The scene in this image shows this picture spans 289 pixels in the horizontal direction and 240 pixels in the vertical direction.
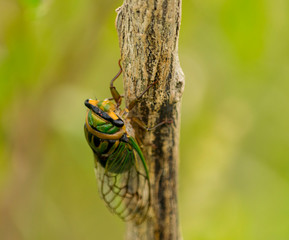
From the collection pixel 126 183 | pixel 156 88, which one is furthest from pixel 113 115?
pixel 156 88

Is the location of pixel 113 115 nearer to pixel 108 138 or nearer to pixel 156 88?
pixel 108 138

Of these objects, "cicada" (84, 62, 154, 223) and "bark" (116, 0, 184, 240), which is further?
"cicada" (84, 62, 154, 223)

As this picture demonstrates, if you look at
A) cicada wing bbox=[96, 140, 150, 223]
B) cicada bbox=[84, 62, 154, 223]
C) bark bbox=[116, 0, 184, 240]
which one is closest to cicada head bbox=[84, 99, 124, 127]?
cicada bbox=[84, 62, 154, 223]

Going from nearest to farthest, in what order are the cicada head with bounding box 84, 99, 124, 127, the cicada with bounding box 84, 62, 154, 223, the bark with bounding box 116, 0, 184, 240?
the bark with bounding box 116, 0, 184, 240
the cicada with bounding box 84, 62, 154, 223
the cicada head with bounding box 84, 99, 124, 127

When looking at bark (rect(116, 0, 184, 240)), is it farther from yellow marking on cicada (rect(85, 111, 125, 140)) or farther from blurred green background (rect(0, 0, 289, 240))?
blurred green background (rect(0, 0, 289, 240))

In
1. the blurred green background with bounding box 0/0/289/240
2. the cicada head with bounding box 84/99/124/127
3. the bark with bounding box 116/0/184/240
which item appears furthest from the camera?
the cicada head with bounding box 84/99/124/127
